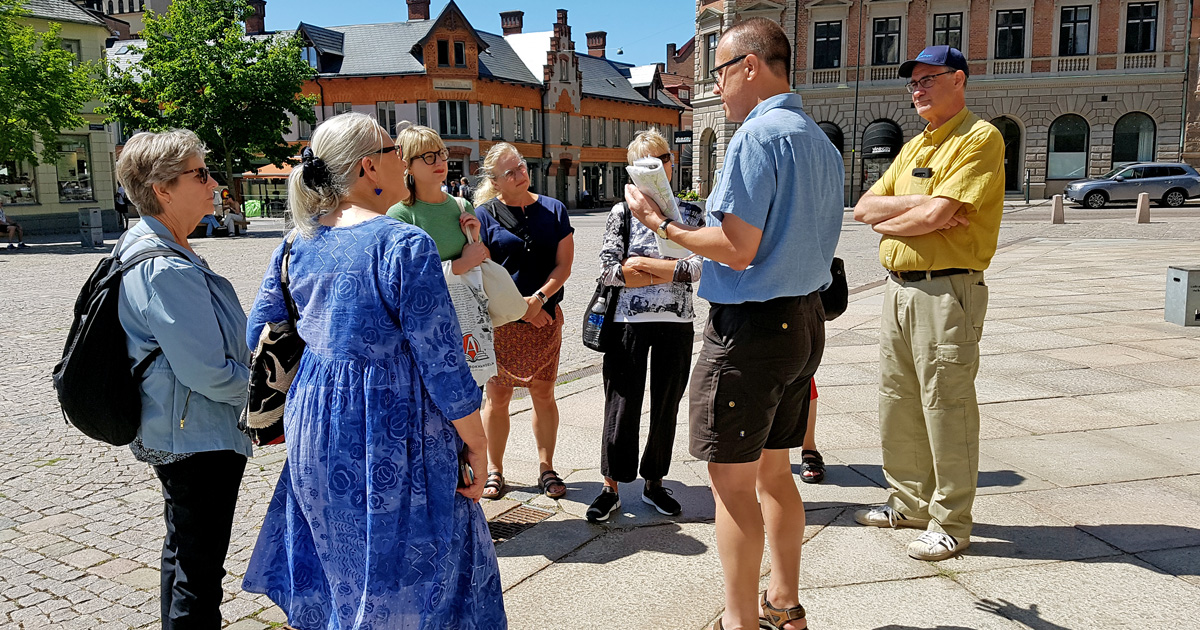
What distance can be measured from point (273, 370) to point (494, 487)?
219cm

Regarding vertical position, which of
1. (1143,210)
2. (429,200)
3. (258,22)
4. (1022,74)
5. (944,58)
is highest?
(258,22)

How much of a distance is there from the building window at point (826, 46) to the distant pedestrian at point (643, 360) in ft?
133

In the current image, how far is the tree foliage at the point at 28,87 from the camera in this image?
73.7 feet

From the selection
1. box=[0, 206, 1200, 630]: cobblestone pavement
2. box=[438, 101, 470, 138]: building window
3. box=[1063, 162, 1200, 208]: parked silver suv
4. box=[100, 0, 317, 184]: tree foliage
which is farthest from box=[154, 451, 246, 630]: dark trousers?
box=[438, 101, 470, 138]: building window

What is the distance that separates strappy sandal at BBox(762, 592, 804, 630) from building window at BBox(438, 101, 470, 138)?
1842 inches

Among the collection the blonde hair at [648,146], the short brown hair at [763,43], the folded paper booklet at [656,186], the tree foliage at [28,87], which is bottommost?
the folded paper booklet at [656,186]

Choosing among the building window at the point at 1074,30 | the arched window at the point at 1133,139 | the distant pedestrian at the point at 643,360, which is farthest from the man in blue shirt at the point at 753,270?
the building window at the point at 1074,30

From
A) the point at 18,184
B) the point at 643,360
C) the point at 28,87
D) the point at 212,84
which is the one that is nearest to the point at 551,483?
the point at 643,360

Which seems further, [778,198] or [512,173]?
[512,173]

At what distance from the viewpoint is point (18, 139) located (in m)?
23.3

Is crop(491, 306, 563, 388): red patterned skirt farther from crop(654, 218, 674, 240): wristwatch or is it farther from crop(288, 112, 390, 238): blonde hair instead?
crop(288, 112, 390, 238): blonde hair

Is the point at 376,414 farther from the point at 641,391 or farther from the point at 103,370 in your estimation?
the point at 641,391

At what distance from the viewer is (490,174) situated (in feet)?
15.1

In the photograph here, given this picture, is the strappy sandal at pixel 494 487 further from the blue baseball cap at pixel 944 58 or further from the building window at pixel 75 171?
the building window at pixel 75 171
